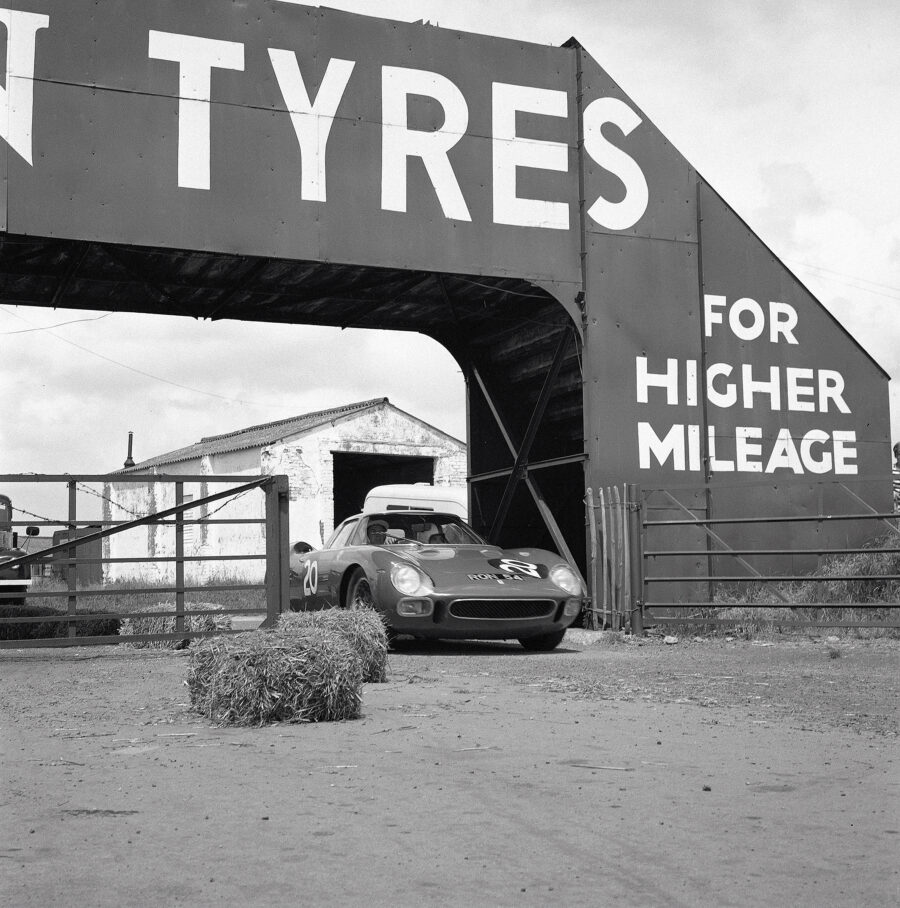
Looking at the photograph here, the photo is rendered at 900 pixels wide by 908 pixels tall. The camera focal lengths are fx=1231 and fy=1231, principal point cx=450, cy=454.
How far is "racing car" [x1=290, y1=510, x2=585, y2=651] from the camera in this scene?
35.8 feet

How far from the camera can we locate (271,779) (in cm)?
512

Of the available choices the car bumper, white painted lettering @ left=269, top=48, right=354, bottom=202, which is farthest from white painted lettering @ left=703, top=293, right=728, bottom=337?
the car bumper

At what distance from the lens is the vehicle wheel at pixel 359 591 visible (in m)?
11.5

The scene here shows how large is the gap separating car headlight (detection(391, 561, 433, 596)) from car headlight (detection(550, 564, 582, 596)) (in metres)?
1.27

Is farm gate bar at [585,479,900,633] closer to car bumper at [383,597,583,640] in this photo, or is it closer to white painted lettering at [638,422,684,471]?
white painted lettering at [638,422,684,471]

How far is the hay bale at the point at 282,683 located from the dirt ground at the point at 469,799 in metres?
0.15

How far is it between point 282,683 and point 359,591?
495cm

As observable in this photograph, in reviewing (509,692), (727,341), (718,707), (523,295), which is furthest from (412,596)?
(727,341)

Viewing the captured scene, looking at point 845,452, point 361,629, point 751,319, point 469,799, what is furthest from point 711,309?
point 469,799

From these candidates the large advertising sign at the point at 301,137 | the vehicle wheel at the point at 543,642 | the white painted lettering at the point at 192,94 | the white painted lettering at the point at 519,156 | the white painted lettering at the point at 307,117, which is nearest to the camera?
the vehicle wheel at the point at 543,642

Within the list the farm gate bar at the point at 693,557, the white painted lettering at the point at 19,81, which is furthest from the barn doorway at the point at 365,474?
the white painted lettering at the point at 19,81

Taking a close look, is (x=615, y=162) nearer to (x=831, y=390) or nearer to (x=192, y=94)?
(x=831, y=390)

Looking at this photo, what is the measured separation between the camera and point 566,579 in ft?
37.9

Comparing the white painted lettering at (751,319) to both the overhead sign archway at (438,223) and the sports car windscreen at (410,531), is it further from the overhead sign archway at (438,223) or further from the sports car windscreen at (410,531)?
the sports car windscreen at (410,531)
